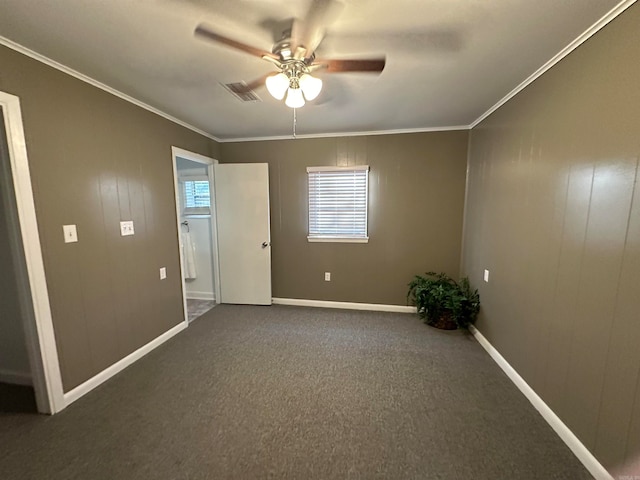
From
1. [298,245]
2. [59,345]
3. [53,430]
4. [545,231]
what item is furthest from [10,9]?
[545,231]

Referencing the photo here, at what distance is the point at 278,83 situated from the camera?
4.84 feet

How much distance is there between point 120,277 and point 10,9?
1.77 metres

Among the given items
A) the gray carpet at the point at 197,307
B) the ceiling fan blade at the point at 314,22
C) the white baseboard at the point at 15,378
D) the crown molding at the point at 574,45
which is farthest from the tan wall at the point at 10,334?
the crown molding at the point at 574,45

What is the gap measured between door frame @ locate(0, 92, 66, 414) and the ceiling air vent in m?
1.28

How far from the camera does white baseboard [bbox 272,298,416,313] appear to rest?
3.55 meters

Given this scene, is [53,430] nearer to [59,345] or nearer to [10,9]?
[59,345]

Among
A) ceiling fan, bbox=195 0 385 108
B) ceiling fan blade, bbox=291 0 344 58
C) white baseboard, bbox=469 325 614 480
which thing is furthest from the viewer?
white baseboard, bbox=469 325 614 480

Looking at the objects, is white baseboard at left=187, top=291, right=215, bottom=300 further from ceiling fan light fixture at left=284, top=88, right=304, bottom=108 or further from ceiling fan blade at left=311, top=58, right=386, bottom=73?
ceiling fan blade at left=311, top=58, right=386, bottom=73

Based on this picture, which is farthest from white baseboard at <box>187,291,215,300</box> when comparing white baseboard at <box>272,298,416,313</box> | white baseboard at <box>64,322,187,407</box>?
white baseboard at <box>64,322,187,407</box>

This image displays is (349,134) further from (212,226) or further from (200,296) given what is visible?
(200,296)

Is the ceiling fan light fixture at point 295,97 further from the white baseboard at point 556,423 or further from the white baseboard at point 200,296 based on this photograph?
the white baseboard at point 200,296

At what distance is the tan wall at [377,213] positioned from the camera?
10.8ft

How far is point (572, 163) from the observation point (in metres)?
1.58

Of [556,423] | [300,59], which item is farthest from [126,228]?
[556,423]
